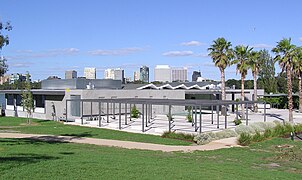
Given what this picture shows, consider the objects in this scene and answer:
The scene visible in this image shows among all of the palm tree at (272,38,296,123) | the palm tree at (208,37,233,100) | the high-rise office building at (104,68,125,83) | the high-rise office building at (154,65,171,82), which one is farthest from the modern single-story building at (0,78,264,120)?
the high-rise office building at (154,65,171,82)

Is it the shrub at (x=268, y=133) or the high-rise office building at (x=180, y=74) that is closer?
the shrub at (x=268, y=133)

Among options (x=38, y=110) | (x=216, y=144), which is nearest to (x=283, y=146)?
(x=216, y=144)

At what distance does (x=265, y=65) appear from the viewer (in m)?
95.6

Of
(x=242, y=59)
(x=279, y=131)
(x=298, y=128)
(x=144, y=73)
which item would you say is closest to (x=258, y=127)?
(x=279, y=131)

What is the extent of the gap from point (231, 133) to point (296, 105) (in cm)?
3879

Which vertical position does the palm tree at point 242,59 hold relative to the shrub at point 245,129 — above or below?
above

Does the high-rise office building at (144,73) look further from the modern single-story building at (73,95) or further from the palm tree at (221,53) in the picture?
the palm tree at (221,53)

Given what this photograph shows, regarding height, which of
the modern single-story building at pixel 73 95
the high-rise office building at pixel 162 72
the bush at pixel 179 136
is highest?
the high-rise office building at pixel 162 72

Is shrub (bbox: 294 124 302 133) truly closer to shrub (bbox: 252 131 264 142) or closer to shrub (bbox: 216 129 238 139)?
shrub (bbox: 216 129 238 139)

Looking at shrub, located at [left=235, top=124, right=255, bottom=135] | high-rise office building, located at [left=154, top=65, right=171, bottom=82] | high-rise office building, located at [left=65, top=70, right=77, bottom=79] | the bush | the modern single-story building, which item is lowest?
the bush

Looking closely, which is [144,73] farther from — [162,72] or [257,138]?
[257,138]

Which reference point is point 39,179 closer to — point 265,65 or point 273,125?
point 273,125

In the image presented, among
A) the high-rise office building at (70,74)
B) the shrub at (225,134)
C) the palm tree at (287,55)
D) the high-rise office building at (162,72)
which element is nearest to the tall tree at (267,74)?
the high-rise office building at (162,72)

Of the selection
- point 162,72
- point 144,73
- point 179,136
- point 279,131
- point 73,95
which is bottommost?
point 179,136
